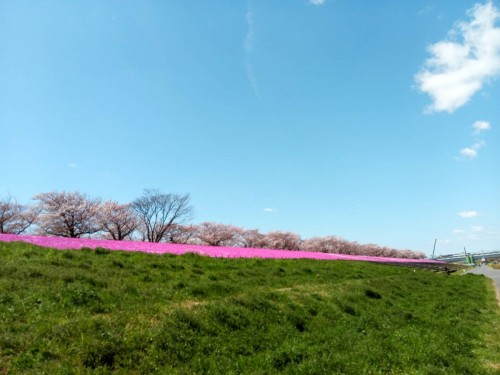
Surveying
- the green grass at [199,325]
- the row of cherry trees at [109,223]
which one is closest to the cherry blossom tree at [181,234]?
the row of cherry trees at [109,223]

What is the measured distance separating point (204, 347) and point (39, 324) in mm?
4312

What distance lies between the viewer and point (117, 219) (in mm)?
70375

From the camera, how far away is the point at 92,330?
9102 mm

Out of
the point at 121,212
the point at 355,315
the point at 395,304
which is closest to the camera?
the point at 355,315

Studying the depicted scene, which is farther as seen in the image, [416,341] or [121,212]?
[121,212]

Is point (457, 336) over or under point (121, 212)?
under

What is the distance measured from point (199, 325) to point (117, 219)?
64476 mm

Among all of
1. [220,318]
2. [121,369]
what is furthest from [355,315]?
[121,369]

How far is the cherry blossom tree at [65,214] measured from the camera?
61500 millimetres

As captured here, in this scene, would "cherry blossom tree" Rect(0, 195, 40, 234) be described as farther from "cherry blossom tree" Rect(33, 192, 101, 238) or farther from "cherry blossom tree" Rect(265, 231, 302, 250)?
"cherry blossom tree" Rect(265, 231, 302, 250)

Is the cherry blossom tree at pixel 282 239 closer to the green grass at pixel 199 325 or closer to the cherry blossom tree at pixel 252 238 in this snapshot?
the cherry blossom tree at pixel 252 238

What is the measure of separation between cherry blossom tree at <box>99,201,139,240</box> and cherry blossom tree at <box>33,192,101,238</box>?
3.21 meters

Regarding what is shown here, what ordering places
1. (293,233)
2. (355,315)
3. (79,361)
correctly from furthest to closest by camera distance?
(293,233)
(355,315)
(79,361)

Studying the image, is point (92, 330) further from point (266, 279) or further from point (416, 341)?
point (266, 279)
